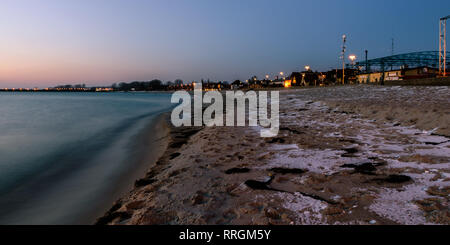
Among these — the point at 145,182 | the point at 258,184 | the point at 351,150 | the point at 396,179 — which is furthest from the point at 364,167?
the point at 145,182

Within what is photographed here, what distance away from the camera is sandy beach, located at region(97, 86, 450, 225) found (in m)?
2.63

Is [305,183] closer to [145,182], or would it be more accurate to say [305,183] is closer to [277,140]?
[277,140]

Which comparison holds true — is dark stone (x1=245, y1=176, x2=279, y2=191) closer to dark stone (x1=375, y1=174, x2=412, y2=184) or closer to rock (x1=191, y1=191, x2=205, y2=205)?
rock (x1=191, y1=191, x2=205, y2=205)

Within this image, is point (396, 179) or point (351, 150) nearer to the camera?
point (396, 179)

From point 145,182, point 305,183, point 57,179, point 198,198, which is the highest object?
point 305,183

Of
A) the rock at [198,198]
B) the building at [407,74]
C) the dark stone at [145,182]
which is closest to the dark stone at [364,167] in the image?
the rock at [198,198]

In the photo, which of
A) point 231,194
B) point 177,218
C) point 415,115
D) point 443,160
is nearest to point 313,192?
point 231,194

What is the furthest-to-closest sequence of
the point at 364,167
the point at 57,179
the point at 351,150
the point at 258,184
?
the point at 57,179
the point at 351,150
the point at 364,167
the point at 258,184

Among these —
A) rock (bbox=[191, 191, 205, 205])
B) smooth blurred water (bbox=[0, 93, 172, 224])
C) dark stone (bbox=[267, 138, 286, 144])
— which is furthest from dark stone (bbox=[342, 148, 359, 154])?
smooth blurred water (bbox=[0, 93, 172, 224])

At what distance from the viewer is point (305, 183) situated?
3.47m
